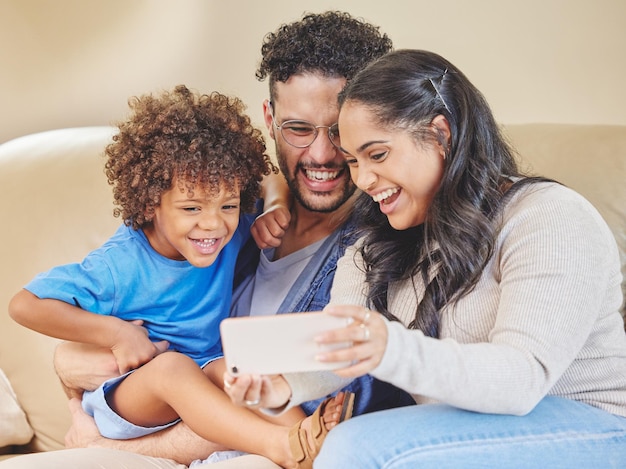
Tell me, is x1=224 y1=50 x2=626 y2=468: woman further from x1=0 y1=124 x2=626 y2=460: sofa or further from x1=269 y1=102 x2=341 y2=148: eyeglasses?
x1=0 y1=124 x2=626 y2=460: sofa

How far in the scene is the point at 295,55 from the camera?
1.76m

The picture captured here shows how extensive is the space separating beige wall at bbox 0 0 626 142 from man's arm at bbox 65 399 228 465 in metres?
1.13

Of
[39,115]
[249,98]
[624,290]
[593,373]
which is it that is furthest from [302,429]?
[39,115]

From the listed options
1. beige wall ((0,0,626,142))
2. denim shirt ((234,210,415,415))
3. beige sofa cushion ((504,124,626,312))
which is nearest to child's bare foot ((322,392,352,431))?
denim shirt ((234,210,415,415))

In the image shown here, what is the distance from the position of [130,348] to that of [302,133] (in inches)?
22.6

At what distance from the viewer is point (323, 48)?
68.5 inches

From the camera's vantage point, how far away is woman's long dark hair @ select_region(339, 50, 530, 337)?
1382 mm

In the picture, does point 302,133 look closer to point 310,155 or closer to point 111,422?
point 310,155

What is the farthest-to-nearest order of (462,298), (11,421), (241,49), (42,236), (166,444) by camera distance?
(241,49), (42,236), (11,421), (166,444), (462,298)

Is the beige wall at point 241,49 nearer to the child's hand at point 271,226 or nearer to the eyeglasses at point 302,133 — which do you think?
the eyeglasses at point 302,133

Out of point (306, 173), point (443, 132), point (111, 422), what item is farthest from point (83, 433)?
point (443, 132)

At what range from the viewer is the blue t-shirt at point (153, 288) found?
1.68 metres

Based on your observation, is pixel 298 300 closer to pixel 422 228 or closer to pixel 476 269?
pixel 422 228

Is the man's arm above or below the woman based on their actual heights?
below
